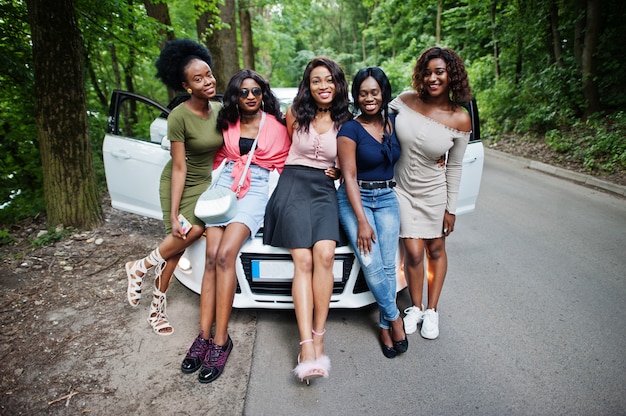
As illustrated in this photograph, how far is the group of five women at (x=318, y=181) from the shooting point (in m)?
2.47

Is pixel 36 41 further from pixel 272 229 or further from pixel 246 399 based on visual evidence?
pixel 246 399

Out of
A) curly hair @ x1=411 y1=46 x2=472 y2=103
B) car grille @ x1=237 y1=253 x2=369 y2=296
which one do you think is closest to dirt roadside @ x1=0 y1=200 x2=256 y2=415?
car grille @ x1=237 y1=253 x2=369 y2=296

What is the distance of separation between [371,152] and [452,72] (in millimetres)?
759

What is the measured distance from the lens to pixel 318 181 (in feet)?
8.63

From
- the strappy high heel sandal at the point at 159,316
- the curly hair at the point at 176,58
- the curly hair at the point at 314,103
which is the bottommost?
the strappy high heel sandal at the point at 159,316

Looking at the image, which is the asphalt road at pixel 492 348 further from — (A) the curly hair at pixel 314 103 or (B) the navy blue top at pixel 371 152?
(A) the curly hair at pixel 314 103

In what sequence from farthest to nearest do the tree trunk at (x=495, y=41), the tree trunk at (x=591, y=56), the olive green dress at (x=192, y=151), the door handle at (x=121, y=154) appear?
the tree trunk at (x=495, y=41) < the tree trunk at (x=591, y=56) < the door handle at (x=121, y=154) < the olive green dress at (x=192, y=151)

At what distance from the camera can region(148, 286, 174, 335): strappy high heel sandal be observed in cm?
276

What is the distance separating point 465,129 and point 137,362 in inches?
103

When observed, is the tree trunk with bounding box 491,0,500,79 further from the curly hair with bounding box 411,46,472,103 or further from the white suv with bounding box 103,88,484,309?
the curly hair with bounding box 411,46,472,103

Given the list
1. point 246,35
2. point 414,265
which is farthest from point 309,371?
point 246,35

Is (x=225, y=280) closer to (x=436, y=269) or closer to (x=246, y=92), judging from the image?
(x=246, y=92)

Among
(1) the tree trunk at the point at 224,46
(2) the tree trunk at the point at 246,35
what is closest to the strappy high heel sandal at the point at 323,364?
(1) the tree trunk at the point at 224,46

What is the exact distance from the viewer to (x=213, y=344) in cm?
246
